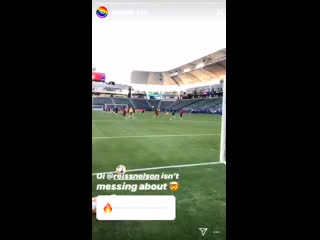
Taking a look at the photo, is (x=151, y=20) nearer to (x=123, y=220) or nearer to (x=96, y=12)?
(x=96, y=12)

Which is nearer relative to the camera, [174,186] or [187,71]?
[174,186]

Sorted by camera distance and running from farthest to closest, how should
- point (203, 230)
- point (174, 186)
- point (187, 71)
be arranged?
point (187, 71), point (174, 186), point (203, 230)

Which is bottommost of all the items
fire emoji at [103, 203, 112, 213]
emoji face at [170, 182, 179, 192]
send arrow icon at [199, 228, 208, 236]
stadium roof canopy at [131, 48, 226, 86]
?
send arrow icon at [199, 228, 208, 236]

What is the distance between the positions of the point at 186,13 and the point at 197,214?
2.73 metres

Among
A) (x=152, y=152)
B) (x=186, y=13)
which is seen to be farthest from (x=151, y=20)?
(x=152, y=152)

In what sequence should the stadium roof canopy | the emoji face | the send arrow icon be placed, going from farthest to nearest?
the stadium roof canopy, the emoji face, the send arrow icon

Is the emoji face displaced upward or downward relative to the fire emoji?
upward

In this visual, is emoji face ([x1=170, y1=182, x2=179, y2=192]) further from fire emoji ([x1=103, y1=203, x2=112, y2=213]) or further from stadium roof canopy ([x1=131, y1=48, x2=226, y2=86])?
stadium roof canopy ([x1=131, y1=48, x2=226, y2=86])

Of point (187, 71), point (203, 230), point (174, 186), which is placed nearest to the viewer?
point (203, 230)

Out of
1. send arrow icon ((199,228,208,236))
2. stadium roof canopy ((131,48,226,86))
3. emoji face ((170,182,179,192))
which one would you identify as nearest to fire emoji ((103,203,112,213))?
emoji face ((170,182,179,192))

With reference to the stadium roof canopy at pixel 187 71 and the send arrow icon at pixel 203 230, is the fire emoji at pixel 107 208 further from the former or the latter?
the stadium roof canopy at pixel 187 71

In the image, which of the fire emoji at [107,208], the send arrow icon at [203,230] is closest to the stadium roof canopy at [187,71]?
the fire emoji at [107,208]

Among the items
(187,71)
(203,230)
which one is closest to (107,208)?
(203,230)

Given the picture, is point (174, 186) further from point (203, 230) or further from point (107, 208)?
point (107, 208)
